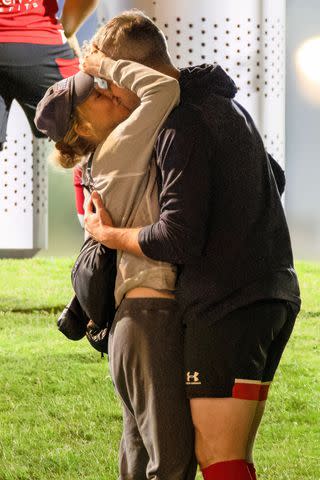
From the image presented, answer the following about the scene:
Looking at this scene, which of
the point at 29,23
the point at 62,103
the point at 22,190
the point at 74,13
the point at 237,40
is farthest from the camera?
the point at 22,190

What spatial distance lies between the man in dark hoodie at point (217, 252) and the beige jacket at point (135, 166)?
0.03 m

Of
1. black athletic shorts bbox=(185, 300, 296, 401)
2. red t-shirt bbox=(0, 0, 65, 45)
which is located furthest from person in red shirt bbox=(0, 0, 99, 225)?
black athletic shorts bbox=(185, 300, 296, 401)

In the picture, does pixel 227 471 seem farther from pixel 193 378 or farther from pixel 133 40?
pixel 133 40

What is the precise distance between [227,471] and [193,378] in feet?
0.61

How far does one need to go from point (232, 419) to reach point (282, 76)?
548cm

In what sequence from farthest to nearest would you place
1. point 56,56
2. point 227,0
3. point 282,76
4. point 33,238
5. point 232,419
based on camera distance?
point 33,238 → point 282,76 → point 227,0 → point 56,56 → point 232,419

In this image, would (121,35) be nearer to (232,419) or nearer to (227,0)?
(232,419)

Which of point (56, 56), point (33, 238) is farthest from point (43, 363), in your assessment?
point (33, 238)

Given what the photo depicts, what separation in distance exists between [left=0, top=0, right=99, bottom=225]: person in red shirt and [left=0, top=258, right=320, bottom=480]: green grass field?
3.52ft

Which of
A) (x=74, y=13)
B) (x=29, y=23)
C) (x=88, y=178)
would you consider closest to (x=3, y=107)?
(x=29, y=23)

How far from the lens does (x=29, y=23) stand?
21.3 feet

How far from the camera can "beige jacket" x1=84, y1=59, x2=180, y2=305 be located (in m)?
2.01

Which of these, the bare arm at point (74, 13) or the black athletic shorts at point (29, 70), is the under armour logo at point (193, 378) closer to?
the bare arm at point (74, 13)

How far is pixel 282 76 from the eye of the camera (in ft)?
23.8
